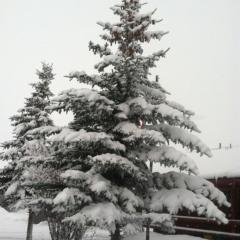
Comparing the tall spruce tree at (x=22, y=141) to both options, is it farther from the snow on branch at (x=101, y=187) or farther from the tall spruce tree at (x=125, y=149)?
the snow on branch at (x=101, y=187)

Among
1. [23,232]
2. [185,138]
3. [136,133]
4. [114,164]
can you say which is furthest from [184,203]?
[23,232]

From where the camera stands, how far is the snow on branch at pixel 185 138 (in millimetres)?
12514

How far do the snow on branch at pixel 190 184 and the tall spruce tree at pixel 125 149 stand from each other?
0.03 metres

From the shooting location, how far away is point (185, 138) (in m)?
12.8

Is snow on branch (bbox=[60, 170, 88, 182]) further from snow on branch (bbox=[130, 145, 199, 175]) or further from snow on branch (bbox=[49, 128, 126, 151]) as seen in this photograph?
snow on branch (bbox=[130, 145, 199, 175])

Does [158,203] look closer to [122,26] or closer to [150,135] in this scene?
[150,135]

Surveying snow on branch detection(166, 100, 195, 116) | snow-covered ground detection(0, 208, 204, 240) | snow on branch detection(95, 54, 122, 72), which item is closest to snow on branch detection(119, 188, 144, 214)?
snow on branch detection(166, 100, 195, 116)

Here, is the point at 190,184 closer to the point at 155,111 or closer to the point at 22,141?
the point at 155,111

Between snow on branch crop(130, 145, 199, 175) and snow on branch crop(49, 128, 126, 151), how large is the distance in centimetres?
80

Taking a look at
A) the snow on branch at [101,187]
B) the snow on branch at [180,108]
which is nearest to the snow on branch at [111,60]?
the snow on branch at [180,108]

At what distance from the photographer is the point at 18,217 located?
133 ft

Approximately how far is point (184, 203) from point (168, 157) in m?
1.25

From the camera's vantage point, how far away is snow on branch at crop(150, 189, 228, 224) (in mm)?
11758

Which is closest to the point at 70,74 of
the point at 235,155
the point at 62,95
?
the point at 62,95
